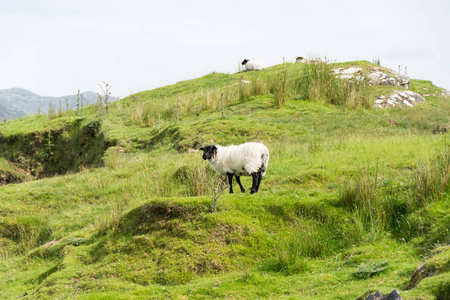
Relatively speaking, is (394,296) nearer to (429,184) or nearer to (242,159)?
(429,184)

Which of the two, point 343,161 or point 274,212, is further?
point 343,161

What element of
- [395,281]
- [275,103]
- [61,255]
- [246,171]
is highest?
[275,103]

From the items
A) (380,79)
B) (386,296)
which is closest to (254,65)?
(380,79)

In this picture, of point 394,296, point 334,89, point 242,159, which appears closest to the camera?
point 394,296

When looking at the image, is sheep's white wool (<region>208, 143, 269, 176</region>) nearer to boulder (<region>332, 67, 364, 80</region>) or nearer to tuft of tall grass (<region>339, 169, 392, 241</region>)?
tuft of tall grass (<region>339, 169, 392, 241</region>)

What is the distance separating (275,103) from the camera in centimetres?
2325

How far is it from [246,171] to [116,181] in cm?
720

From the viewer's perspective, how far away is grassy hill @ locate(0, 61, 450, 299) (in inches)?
291

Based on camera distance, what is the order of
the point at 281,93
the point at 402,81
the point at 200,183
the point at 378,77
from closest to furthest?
the point at 200,183, the point at 281,93, the point at 378,77, the point at 402,81

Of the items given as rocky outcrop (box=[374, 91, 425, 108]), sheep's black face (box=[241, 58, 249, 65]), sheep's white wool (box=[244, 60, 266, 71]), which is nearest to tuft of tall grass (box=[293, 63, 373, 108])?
rocky outcrop (box=[374, 91, 425, 108])

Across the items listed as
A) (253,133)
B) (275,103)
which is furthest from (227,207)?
(275,103)

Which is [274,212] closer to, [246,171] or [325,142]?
[246,171]

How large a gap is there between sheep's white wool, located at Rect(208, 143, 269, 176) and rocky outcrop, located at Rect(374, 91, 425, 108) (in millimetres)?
16165

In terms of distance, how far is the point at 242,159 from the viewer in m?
10.1
